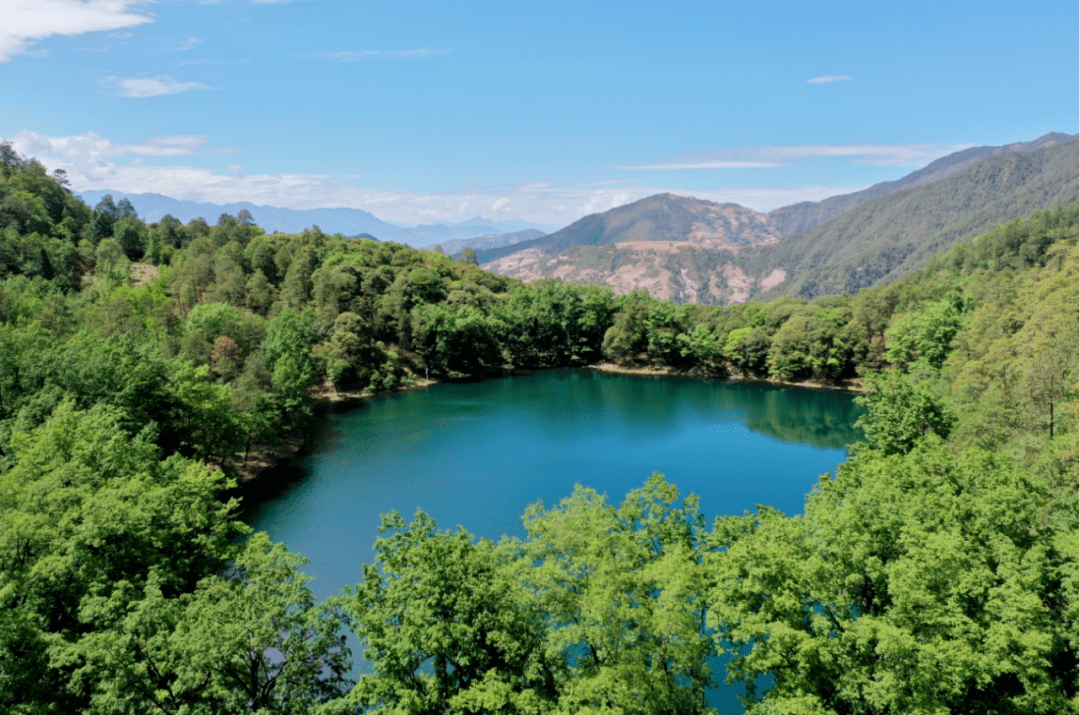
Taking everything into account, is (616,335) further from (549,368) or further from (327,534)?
(327,534)

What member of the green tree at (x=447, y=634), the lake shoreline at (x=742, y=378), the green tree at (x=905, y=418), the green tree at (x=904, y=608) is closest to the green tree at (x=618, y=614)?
the green tree at (x=447, y=634)

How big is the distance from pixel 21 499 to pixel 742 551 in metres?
18.9

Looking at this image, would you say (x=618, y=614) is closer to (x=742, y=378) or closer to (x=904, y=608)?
(x=904, y=608)

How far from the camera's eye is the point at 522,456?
39656 mm

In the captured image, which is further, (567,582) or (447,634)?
(567,582)

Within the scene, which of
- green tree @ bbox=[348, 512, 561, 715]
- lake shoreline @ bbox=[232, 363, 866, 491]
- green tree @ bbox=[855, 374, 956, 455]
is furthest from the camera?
A: lake shoreline @ bbox=[232, 363, 866, 491]

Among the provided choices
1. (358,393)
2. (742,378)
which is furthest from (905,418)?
(358,393)

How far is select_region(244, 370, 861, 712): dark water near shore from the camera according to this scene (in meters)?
29.7

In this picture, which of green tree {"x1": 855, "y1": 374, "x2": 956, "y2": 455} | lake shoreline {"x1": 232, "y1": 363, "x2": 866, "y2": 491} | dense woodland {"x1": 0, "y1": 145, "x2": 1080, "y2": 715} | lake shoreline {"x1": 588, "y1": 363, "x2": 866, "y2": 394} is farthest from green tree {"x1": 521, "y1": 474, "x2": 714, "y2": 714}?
lake shoreline {"x1": 588, "y1": 363, "x2": 866, "y2": 394}

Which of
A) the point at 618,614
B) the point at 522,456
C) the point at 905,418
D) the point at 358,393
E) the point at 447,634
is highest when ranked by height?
the point at 905,418

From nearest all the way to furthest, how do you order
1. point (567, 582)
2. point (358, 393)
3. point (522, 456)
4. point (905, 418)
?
point (567, 582) → point (905, 418) → point (522, 456) → point (358, 393)

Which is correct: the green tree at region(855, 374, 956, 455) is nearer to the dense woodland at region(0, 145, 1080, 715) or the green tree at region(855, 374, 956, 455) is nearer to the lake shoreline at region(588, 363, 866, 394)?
the dense woodland at region(0, 145, 1080, 715)

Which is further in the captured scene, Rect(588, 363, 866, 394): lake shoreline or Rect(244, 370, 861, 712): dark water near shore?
Rect(588, 363, 866, 394): lake shoreline

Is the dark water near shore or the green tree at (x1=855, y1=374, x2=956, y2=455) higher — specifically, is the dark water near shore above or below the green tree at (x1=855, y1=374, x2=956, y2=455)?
below
